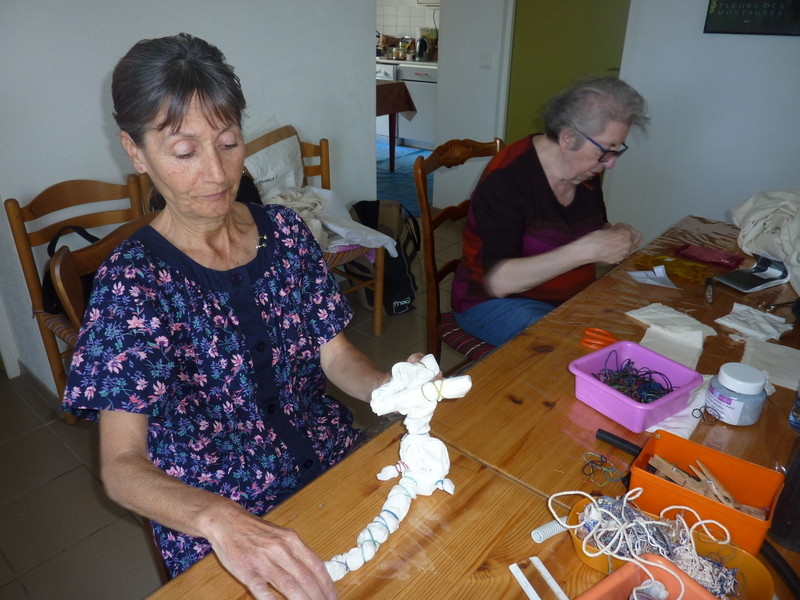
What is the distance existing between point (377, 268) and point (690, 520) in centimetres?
207

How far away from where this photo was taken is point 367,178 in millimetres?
3133

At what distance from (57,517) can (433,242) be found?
4.62ft

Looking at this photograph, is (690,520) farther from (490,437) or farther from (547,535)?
(490,437)

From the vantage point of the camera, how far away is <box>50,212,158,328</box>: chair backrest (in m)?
1.12

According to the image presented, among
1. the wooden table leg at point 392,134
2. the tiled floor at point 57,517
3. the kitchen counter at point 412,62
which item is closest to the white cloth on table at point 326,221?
the tiled floor at point 57,517

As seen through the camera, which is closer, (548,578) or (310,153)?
(548,578)

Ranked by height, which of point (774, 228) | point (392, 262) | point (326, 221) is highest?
point (774, 228)

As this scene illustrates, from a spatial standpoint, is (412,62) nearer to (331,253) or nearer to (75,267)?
(331,253)

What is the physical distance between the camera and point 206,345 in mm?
989

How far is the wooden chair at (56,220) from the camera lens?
187 centimetres

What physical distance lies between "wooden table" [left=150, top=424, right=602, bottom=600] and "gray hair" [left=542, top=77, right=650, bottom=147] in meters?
1.02

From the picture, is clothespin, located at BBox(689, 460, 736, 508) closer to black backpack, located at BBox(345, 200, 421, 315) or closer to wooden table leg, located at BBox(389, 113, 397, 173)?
black backpack, located at BBox(345, 200, 421, 315)

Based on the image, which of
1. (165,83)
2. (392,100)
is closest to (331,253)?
(165,83)

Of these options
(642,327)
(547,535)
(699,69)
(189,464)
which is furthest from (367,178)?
(547,535)
